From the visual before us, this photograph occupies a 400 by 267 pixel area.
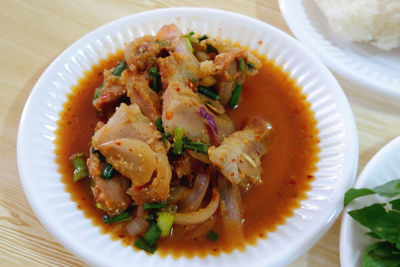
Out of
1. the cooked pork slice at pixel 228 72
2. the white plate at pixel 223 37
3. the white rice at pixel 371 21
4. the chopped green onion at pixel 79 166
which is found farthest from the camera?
the white rice at pixel 371 21

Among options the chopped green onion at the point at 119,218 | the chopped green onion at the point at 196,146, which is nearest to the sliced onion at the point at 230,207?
the chopped green onion at the point at 196,146

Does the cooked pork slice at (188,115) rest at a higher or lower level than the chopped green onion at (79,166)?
higher

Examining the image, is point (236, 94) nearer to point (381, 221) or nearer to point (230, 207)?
point (230, 207)

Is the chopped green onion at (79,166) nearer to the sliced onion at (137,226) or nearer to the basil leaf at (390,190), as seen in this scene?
the sliced onion at (137,226)

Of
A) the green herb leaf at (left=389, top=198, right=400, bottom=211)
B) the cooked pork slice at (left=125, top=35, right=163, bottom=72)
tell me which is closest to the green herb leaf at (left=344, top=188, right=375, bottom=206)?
the green herb leaf at (left=389, top=198, right=400, bottom=211)

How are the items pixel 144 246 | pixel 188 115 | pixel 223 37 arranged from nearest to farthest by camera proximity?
1. pixel 144 246
2. pixel 188 115
3. pixel 223 37

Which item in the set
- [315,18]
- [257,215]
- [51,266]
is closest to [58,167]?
[51,266]

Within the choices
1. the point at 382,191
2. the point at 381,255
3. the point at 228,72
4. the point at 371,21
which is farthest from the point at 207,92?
the point at 371,21
